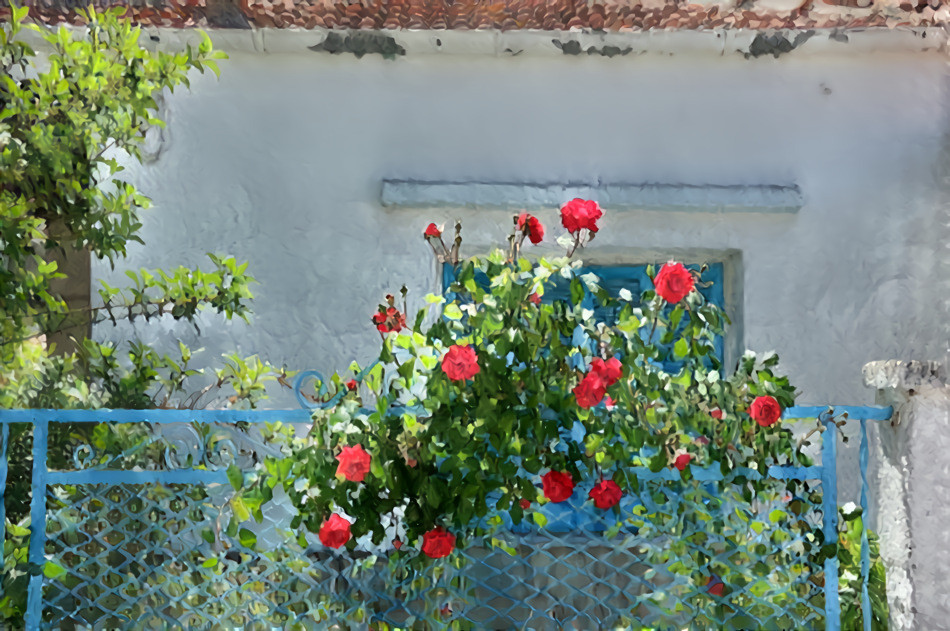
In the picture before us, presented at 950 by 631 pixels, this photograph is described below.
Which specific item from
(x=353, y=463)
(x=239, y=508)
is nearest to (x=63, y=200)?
(x=239, y=508)

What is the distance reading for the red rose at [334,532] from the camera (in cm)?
251

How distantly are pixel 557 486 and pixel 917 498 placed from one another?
108 centimetres

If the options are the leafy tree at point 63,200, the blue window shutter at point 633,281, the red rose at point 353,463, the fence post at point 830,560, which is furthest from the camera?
the blue window shutter at point 633,281

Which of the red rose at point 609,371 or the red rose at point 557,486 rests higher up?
the red rose at point 609,371

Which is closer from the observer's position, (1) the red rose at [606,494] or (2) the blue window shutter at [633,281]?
(1) the red rose at [606,494]

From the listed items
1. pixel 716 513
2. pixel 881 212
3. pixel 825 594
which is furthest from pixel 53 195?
pixel 881 212

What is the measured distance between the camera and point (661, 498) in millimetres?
2625

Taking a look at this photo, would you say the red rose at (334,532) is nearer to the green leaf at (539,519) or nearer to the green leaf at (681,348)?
the green leaf at (539,519)

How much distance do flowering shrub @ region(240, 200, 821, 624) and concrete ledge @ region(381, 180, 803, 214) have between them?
2.01 meters

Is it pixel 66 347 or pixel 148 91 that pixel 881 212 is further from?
pixel 66 347

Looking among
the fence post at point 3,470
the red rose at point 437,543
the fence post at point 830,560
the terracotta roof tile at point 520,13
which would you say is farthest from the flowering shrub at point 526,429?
the terracotta roof tile at point 520,13

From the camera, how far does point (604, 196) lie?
4.66m

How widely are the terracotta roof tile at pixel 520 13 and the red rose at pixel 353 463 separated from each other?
2.81m

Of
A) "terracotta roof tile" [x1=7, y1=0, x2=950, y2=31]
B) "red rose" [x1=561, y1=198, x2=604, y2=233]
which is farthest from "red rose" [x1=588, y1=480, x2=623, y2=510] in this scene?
"terracotta roof tile" [x1=7, y1=0, x2=950, y2=31]
